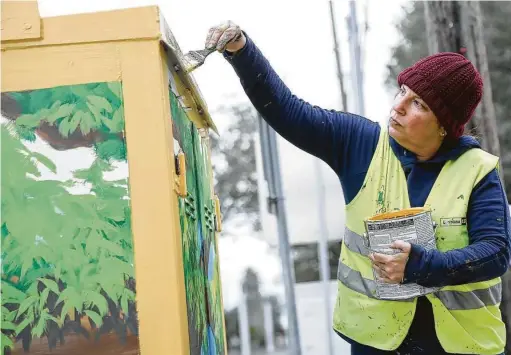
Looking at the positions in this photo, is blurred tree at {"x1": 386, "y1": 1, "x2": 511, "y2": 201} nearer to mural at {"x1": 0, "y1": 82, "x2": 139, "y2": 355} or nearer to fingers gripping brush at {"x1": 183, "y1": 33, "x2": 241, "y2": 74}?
fingers gripping brush at {"x1": 183, "y1": 33, "x2": 241, "y2": 74}

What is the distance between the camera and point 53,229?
1910 millimetres

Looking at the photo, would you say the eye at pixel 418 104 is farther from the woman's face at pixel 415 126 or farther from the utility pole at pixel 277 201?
the utility pole at pixel 277 201

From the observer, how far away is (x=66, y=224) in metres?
1.91

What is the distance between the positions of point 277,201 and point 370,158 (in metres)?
3.24

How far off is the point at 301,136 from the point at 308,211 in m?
6.12

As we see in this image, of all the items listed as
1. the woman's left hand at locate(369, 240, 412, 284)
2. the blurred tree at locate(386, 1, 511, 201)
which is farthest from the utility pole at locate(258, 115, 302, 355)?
the blurred tree at locate(386, 1, 511, 201)

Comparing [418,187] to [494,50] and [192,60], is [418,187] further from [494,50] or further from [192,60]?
[494,50]

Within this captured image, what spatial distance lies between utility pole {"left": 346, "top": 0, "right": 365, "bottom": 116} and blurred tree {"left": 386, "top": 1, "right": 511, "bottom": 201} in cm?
592

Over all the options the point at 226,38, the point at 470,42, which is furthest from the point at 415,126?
the point at 470,42

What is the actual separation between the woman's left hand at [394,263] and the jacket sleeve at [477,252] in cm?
2

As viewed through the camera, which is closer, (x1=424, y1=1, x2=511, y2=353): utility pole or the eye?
the eye

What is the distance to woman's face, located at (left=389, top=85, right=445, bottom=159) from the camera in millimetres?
2230

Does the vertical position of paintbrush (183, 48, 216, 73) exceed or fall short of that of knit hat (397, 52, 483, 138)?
it exceeds it

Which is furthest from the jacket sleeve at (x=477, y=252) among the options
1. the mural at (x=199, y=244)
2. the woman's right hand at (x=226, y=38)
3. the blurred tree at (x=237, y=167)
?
the blurred tree at (x=237, y=167)
